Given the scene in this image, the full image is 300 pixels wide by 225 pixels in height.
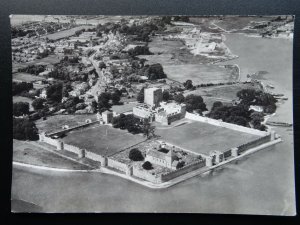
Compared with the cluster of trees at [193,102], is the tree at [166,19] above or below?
above

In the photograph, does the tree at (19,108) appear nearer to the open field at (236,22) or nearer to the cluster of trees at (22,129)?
the cluster of trees at (22,129)

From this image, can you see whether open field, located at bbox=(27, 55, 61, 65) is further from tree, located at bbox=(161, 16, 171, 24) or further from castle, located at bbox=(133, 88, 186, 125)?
tree, located at bbox=(161, 16, 171, 24)

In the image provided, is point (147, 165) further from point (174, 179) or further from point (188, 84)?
point (188, 84)

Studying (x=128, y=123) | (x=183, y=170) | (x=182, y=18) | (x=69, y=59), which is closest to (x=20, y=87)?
(x=69, y=59)

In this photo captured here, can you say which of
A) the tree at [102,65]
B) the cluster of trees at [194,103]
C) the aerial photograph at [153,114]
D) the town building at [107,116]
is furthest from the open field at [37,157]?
the cluster of trees at [194,103]

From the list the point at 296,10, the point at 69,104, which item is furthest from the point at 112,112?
the point at 296,10
